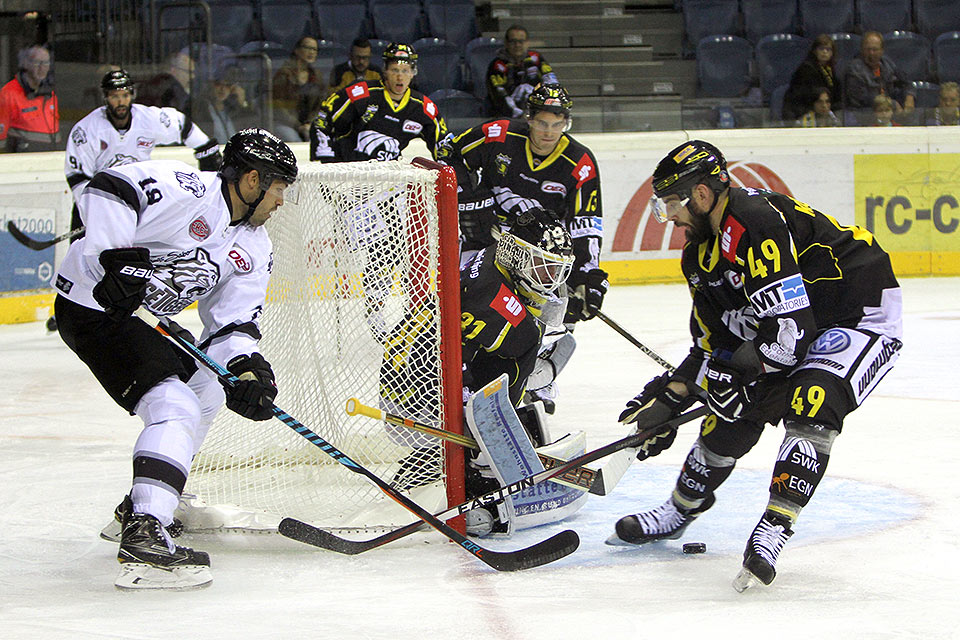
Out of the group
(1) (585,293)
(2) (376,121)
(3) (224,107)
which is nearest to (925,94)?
(2) (376,121)

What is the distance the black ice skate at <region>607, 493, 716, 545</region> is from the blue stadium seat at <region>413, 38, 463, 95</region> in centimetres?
530

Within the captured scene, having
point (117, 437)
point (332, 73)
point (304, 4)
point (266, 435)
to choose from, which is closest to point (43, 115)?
point (332, 73)

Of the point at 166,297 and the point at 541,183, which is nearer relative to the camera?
the point at 166,297

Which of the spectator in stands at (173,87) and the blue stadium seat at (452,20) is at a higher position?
the blue stadium seat at (452,20)

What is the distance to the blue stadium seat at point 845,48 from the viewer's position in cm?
815

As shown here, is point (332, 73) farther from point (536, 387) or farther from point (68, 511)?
point (68, 511)

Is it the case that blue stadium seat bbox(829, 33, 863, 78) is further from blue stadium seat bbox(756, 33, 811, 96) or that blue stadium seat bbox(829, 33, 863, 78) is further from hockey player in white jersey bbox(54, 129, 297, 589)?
hockey player in white jersey bbox(54, 129, 297, 589)

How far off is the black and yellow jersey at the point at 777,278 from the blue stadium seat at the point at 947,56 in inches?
247

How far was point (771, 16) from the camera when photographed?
8.98 metres

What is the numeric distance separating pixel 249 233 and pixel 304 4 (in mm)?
5951

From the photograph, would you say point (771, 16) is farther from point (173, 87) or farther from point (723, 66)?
point (173, 87)

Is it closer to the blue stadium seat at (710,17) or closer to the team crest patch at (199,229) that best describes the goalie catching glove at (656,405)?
the team crest patch at (199,229)

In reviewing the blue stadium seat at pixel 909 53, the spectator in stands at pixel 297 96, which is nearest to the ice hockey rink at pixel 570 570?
the spectator in stands at pixel 297 96

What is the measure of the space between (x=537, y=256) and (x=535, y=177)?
1.57m
